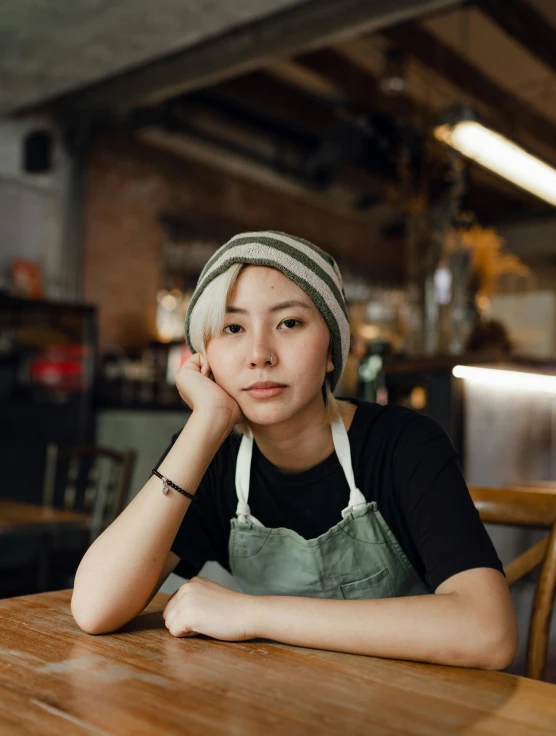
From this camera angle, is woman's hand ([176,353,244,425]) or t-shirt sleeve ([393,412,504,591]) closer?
t-shirt sleeve ([393,412,504,591])

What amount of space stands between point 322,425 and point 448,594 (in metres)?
0.41

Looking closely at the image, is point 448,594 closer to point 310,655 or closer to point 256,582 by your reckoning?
point 310,655

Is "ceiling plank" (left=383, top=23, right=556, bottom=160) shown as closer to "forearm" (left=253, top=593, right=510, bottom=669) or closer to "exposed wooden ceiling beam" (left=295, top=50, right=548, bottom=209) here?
"exposed wooden ceiling beam" (left=295, top=50, right=548, bottom=209)

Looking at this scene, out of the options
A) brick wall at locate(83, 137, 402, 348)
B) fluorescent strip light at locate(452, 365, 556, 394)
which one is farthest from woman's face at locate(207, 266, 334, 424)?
brick wall at locate(83, 137, 402, 348)

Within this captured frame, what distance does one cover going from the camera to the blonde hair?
3.92ft

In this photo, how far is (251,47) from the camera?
14.1ft

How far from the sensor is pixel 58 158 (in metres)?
6.00

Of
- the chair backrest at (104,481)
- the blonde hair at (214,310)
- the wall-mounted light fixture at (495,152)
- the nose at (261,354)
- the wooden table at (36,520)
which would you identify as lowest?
the wooden table at (36,520)

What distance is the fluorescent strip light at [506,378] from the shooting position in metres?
3.13

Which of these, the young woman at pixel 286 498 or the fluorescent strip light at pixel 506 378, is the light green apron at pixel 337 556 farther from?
the fluorescent strip light at pixel 506 378

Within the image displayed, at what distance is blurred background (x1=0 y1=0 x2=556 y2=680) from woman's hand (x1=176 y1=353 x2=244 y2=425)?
0.41 metres

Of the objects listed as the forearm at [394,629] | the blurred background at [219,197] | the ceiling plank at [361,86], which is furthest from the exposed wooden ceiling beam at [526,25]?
the forearm at [394,629]

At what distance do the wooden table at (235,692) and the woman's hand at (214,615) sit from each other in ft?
0.05

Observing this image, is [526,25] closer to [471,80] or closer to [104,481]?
[471,80]
